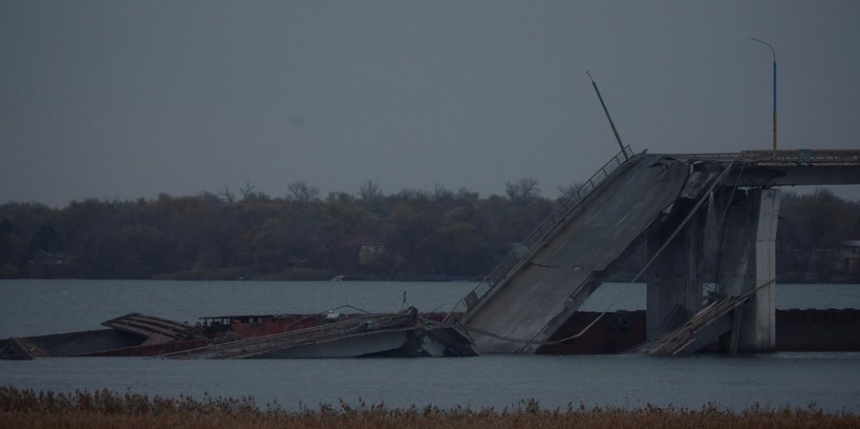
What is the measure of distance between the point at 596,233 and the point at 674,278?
4.85 m

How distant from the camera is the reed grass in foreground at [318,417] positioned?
27953 mm

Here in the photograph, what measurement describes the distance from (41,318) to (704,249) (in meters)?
46.7

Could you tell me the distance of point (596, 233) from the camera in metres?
52.3

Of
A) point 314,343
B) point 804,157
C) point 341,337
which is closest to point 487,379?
point 341,337

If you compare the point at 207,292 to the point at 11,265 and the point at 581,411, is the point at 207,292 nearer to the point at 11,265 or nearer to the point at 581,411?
the point at 11,265

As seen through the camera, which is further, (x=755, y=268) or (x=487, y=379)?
(x=755, y=268)

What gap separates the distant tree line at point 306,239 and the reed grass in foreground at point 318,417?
3744 inches

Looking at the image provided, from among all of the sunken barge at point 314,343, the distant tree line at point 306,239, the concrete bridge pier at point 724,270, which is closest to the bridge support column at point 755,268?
the concrete bridge pier at point 724,270

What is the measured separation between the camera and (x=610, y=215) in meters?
53.2

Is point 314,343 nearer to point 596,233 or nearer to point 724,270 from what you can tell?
point 596,233

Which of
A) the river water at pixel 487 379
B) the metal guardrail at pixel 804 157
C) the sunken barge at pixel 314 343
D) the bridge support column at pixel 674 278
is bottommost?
the river water at pixel 487 379

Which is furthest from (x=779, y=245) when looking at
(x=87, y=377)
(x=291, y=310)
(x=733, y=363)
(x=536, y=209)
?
(x=87, y=377)

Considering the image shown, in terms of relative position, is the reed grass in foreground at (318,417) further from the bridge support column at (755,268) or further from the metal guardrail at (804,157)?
the metal guardrail at (804,157)

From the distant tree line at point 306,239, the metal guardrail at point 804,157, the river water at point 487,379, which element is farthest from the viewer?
the distant tree line at point 306,239
